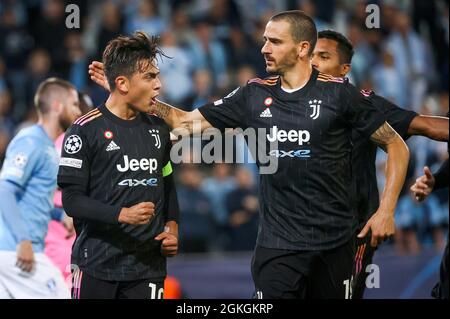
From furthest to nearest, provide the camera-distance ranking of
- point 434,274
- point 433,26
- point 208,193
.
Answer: point 433,26 → point 208,193 → point 434,274

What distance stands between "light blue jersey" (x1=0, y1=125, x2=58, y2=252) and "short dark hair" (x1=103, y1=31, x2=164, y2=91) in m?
1.61

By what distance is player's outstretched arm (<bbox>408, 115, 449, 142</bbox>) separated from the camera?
21.4 feet

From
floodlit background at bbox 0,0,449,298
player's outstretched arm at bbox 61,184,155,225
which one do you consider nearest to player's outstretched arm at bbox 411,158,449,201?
player's outstretched arm at bbox 61,184,155,225

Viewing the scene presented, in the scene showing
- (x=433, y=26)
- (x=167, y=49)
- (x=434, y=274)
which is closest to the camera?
(x=434, y=274)

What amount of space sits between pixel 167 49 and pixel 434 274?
178 inches

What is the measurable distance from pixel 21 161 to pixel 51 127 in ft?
2.04

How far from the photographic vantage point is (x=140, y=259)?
20.3 ft

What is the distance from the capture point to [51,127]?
8195 mm

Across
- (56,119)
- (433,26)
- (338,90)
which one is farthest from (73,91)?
(433,26)

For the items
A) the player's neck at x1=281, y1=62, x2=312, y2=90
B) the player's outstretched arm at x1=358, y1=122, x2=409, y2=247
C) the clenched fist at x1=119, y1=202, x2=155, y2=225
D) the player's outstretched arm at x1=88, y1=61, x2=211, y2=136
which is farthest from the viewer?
the player's outstretched arm at x1=88, y1=61, x2=211, y2=136

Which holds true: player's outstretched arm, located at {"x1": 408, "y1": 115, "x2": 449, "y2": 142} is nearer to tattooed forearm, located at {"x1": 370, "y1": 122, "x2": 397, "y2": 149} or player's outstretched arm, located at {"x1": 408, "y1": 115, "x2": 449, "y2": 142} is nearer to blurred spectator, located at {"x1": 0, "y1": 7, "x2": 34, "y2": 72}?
tattooed forearm, located at {"x1": 370, "y1": 122, "x2": 397, "y2": 149}

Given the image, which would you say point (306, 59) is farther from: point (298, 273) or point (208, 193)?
point (208, 193)

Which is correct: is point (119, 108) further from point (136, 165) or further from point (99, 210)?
point (99, 210)

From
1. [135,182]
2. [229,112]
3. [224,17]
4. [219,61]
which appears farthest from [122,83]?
[224,17]
